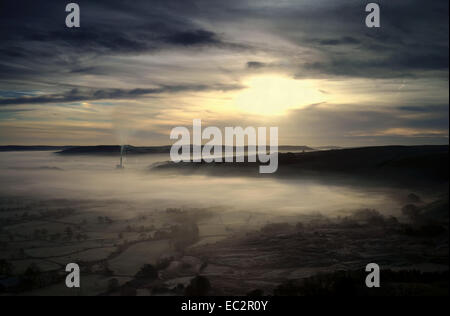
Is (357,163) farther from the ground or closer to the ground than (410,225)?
Result: farther from the ground

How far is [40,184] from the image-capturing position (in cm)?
2108

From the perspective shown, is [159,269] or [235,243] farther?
[235,243]

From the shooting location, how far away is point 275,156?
2705cm

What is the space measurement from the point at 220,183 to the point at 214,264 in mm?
12341

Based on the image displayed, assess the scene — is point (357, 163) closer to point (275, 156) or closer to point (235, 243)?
point (275, 156)

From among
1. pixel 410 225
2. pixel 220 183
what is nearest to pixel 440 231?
pixel 410 225
